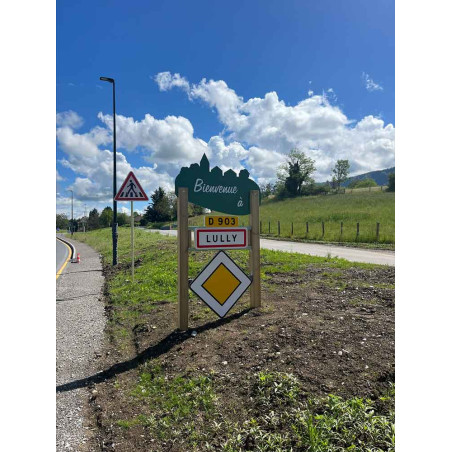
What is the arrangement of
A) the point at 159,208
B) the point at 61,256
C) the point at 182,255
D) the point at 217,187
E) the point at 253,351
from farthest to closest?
1. the point at 159,208
2. the point at 61,256
3. the point at 217,187
4. the point at 182,255
5. the point at 253,351

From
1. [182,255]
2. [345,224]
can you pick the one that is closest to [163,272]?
[182,255]

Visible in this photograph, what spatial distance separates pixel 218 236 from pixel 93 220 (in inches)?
3069

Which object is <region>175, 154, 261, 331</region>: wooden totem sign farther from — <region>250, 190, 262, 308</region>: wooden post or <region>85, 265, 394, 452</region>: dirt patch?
<region>85, 265, 394, 452</region>: dirt patch

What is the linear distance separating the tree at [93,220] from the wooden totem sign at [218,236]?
7236 cm

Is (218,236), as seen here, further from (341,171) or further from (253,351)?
(341,171)

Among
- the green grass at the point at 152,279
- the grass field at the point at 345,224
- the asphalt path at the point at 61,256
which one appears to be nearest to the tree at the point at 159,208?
the grass field at the point at 345,224

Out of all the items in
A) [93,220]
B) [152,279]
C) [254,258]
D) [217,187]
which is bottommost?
[152,279]

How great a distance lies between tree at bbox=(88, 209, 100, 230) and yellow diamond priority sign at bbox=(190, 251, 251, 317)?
7268 cm

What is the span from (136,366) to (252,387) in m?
1.47

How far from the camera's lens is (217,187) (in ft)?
17.1

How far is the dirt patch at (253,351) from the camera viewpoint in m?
2.90

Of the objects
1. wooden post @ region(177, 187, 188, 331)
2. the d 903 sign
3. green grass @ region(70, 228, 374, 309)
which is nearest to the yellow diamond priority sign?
wooden post @ region(177, 187, 188, 331)

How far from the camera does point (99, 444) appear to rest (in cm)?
254

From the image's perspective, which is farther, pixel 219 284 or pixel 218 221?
pixel 218 221
